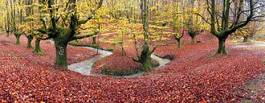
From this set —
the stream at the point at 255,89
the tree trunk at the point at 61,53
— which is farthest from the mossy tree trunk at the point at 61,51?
the stream at the point at 255,89

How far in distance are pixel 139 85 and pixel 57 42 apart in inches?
389

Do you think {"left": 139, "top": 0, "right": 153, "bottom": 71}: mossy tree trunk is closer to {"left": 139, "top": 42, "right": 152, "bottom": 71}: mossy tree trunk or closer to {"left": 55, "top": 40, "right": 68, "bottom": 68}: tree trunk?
{"left": 139, "top": 42, "right": 152, "bottom": 71}: mossy tree trunk

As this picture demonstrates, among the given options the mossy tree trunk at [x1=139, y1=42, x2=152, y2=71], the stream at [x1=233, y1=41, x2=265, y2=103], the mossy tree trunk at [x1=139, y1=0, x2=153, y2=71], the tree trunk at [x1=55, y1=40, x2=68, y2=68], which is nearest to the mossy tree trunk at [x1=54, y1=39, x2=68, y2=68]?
the tree trunk at [x1=55, y1=40, x2=68, y2=68]

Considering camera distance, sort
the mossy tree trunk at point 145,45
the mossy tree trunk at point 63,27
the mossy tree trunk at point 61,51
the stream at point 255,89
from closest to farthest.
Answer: the stream at point 255,89
the mossy tree trunk at point 63,27
the mossy tree trunk at point 61,51
the mossy tree trunk at point 145,45

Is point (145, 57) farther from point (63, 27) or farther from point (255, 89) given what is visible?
point (255, 89)

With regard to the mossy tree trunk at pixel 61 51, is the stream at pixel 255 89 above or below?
below

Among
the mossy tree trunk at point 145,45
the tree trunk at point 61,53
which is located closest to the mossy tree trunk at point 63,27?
the tree trunk at point 61,53

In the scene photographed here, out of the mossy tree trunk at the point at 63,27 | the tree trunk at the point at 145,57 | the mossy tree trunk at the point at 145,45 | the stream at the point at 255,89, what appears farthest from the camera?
the tree trunk at the point at 145,57

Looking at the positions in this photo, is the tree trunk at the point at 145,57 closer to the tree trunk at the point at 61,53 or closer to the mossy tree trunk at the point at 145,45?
the mossy tree trunk at the point at 145,45

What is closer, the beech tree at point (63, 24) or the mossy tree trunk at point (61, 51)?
the beech tree at point (63, 24)

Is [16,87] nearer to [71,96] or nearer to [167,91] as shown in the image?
[71,96]

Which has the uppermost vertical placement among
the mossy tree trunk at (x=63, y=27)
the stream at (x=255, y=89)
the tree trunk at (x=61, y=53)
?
the mossy tree trunk at (x=63, y=27)

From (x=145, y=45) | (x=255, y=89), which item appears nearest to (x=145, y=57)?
(x=145, y=45)

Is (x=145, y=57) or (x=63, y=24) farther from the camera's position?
(x=145, y=57)
